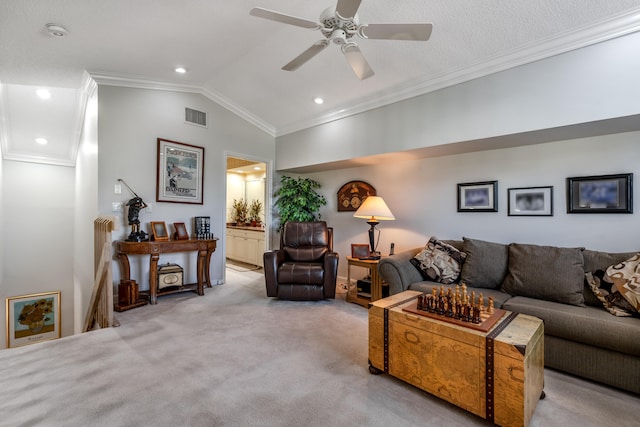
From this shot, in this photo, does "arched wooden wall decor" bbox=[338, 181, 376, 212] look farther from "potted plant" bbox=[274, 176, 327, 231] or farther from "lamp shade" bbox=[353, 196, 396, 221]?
"lamp shade" bbox=[353, 196, 396, 221]

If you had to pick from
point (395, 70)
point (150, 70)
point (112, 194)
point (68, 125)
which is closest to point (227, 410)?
point (112, 194)

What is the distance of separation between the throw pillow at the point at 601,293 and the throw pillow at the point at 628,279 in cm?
6

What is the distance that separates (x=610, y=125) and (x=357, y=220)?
3.05 meters

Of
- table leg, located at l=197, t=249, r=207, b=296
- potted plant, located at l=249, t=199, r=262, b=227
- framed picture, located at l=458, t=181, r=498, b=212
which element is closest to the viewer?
framed picture, located at l=458, t=181, r=498, b=212

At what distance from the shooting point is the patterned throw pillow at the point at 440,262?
9.84ft

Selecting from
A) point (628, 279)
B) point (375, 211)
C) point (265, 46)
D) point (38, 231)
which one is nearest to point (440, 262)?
point (375, 211)

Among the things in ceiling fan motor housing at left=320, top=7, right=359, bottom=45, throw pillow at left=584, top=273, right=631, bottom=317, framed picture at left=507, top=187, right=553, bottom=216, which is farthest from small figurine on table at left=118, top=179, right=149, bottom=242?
throw pillow at left=584, top=273, right=631, bottom=317

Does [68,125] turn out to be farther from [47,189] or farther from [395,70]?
[395,70]

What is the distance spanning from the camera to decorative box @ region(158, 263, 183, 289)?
378cm

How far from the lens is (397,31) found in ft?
6.20

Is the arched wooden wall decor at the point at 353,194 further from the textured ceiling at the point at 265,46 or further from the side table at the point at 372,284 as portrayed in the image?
the side table at the point at 372,284

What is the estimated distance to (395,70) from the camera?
3230 mm

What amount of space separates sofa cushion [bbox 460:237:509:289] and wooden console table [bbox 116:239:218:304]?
324cm

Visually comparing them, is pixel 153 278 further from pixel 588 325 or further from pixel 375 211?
pixel 588 325
